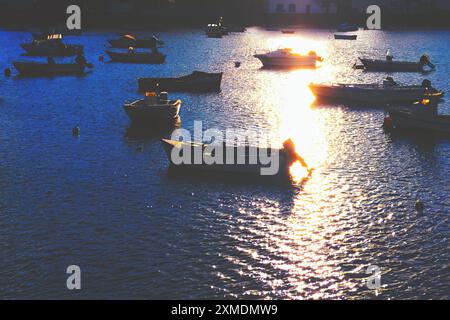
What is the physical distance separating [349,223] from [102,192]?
15.6m

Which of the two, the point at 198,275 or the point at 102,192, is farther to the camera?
the point at 102,192

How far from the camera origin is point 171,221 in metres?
37.3

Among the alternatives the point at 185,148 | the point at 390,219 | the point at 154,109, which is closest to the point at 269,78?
the point at 154,109

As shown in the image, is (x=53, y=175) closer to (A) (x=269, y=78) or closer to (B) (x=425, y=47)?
(A) (x=269, y=78)

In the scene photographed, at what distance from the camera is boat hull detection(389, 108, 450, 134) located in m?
57.6

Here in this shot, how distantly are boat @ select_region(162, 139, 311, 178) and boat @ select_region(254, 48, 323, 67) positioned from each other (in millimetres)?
68137

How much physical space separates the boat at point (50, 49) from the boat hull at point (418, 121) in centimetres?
8575

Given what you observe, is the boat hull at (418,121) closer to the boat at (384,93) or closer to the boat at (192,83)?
the boat at (384,93)

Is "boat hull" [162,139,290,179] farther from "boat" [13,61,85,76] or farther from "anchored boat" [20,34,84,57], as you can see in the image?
"anchored boat" [20,34,84,57]

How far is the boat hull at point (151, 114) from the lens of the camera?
198 feet

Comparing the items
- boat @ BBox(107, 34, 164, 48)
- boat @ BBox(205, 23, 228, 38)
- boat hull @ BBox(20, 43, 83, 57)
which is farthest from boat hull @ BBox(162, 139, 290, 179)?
boat @ BBox(205, 23, 228, 38)

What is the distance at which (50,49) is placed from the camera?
130125mm

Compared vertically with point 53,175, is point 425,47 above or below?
above
